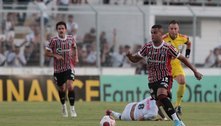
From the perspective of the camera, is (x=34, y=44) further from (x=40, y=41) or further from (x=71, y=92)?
(x=71, y=92)

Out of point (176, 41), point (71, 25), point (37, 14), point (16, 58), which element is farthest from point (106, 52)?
point (176, 41)

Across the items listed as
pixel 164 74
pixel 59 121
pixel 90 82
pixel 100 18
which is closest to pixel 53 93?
pixel 90 82

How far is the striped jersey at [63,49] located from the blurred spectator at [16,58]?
32.9 feet

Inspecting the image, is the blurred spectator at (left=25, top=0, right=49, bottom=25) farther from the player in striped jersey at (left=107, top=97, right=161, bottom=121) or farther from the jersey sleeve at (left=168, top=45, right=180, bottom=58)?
the jersey sleeve at (left=168, top=45, right=180, bottom=58)

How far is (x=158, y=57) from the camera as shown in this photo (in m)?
16.5

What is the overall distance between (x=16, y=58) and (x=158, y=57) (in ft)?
50.7

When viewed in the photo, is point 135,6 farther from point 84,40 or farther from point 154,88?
point 154,88

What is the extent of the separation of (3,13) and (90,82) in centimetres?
411

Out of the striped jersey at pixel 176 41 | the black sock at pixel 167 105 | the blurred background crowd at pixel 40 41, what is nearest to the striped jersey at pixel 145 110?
the black sock at pixel 167 105

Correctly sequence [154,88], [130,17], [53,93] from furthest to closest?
[130,17], [53,93], [154,88]

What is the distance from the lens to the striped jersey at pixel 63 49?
21.1 meters

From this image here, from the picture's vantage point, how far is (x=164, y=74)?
16469 mm

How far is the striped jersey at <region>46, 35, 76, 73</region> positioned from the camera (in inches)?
830

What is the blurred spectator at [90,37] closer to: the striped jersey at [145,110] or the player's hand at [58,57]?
the player's hand at [58,57]
